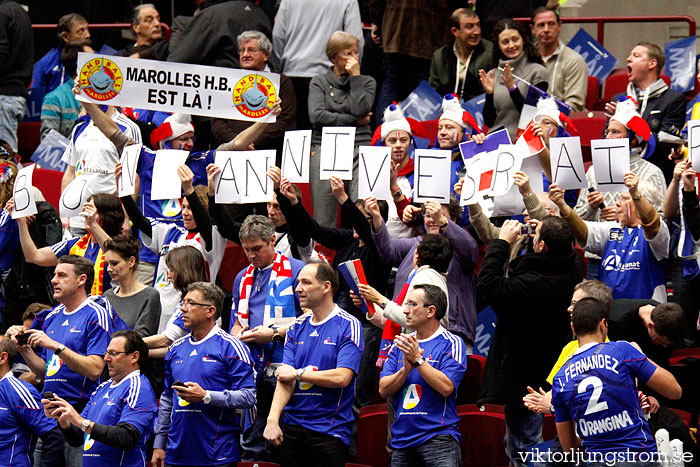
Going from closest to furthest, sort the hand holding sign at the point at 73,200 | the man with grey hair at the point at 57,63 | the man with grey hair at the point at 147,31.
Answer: the hand holding sign at the point at 73,200 → the man with grey hair at the point at 147,31 → the man with grey hair at the point at 57,63

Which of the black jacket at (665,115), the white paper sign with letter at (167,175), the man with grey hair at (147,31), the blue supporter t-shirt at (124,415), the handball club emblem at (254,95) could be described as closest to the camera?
the blue supporter t-shirt at (124,415)

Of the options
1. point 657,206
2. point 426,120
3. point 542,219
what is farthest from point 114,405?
point 426,120

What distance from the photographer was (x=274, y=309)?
24.5 ft

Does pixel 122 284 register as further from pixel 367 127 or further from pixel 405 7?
pixel 405 7

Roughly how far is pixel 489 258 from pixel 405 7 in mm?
4633

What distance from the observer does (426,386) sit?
266 inches

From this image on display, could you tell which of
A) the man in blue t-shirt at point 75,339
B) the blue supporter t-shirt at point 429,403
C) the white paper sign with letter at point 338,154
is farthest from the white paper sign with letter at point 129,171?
the blue supporter t-shirt at point 429,403

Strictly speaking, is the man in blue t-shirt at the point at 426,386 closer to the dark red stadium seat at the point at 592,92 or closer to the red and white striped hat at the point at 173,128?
the red and white striped hat at the point at 173,128

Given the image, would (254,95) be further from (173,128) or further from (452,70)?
(452,70)

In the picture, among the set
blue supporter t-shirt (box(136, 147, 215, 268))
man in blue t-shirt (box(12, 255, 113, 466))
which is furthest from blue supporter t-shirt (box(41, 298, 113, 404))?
blue supporter t-shirt (box(136, 147, 215, 268))

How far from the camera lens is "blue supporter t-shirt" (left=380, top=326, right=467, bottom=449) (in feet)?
22.0

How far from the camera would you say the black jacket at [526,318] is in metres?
7.02

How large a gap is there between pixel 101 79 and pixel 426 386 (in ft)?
11.6

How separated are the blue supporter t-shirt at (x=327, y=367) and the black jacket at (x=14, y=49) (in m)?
5.80
